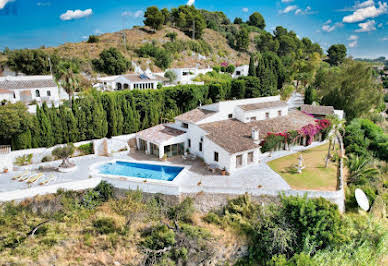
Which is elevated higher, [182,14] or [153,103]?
[182,14]

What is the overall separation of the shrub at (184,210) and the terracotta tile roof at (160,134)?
8.51 meters

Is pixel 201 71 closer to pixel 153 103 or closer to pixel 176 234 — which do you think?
pixel 153 103

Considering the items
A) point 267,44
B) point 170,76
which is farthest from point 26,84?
point 267,44

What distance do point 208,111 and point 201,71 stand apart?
1208 inches

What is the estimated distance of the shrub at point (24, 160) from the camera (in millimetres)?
26109

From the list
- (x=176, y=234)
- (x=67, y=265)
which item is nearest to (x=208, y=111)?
(x=176, y=234)

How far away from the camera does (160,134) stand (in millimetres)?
30203

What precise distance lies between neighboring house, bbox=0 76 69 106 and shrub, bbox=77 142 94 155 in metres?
7.65

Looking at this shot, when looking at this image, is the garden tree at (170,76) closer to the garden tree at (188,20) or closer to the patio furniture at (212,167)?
the patio furniture at (212,167)

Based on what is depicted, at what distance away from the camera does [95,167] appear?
25938mm

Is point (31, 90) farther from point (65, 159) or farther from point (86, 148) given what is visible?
point (65, 159)

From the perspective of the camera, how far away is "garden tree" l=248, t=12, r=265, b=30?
13018cm

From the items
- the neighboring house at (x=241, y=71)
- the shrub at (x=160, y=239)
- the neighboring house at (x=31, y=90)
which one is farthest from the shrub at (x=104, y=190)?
the neighboring house at (x=241, y=71)

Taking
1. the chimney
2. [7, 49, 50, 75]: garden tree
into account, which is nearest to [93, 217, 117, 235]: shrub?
the chimney
